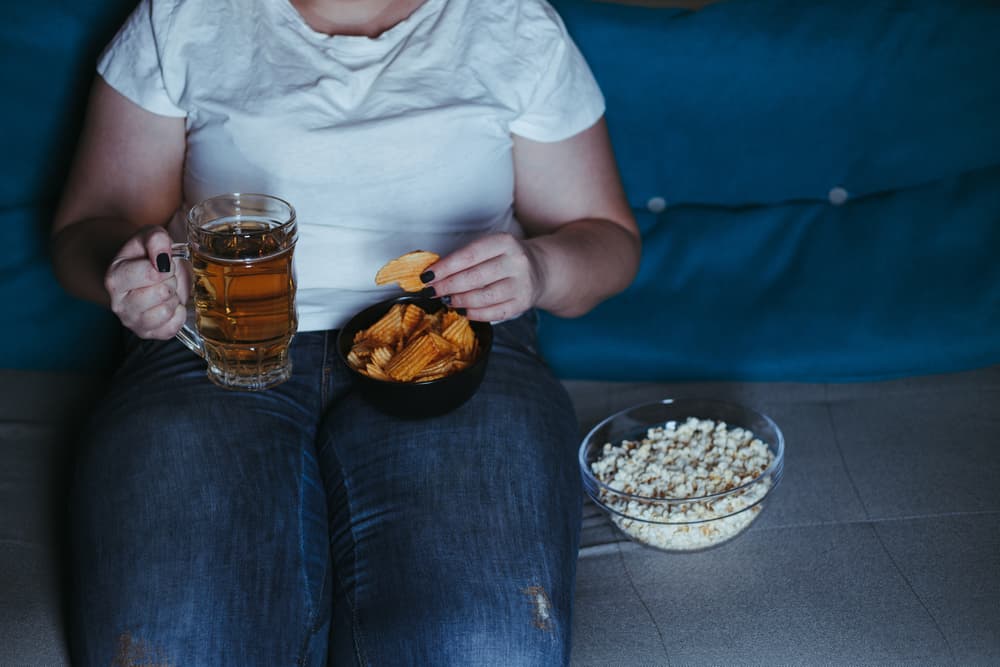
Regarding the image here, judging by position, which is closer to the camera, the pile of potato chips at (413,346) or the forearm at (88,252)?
the pile of potato chips at (413,346)

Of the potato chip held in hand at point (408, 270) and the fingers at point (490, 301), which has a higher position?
the potato chip held in hand at point (408, 270)

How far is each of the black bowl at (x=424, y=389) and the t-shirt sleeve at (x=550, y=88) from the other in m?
0.34

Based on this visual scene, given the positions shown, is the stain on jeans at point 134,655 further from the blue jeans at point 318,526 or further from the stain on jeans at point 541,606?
the stain on jeans at point 541,606

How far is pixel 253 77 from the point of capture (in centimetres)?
140

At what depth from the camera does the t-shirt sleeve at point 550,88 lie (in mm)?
1474

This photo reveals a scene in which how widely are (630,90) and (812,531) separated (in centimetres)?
79

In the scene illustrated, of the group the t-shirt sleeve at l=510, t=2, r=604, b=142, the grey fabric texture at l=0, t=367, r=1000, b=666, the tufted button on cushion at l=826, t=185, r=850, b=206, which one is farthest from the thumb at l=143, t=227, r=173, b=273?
the tufted button on cushion at l=826, t=185, r=850, b=206

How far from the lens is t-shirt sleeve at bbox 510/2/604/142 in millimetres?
1474

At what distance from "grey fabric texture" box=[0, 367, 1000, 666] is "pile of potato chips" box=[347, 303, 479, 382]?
0.35 m

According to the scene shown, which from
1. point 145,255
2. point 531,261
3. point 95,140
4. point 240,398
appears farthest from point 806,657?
point 95,140

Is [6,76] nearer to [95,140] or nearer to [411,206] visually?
[95,140]

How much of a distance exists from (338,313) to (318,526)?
0.31 metres

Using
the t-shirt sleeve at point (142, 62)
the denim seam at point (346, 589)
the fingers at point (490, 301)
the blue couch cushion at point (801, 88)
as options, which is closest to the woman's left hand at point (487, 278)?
the fingers at point (490, 301)

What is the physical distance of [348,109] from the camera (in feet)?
4.63
